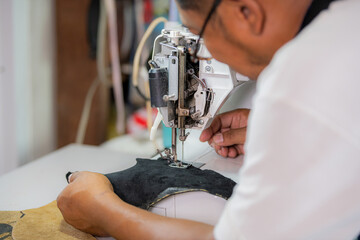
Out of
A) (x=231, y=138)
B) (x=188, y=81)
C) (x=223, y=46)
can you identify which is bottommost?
(x=231, y=138)

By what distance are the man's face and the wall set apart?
144cm

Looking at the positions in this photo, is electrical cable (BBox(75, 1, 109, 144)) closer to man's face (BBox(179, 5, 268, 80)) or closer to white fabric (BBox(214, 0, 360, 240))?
man's face (BBox(179, 5, 268, 80))

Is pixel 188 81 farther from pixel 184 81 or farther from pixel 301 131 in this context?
pixel 301 131

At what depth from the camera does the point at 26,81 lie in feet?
7.15

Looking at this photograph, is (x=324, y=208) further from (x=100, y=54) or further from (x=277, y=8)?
(x=100, y=54)

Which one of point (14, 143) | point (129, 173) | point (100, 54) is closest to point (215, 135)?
point (129, 173)

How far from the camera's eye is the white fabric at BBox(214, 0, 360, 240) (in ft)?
1.99

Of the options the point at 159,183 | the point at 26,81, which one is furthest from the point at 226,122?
the point at 26,81

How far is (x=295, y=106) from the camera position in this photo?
0.61 metres

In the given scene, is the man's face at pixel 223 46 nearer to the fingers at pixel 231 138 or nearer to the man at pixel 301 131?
the man at pixel 301 131

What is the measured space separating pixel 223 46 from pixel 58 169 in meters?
0.80

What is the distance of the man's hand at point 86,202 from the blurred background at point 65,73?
1056 mm

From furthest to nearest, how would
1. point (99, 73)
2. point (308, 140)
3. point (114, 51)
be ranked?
point (99, 73) → point (114, 51) → point (308, 140)

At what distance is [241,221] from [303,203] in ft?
0.33
